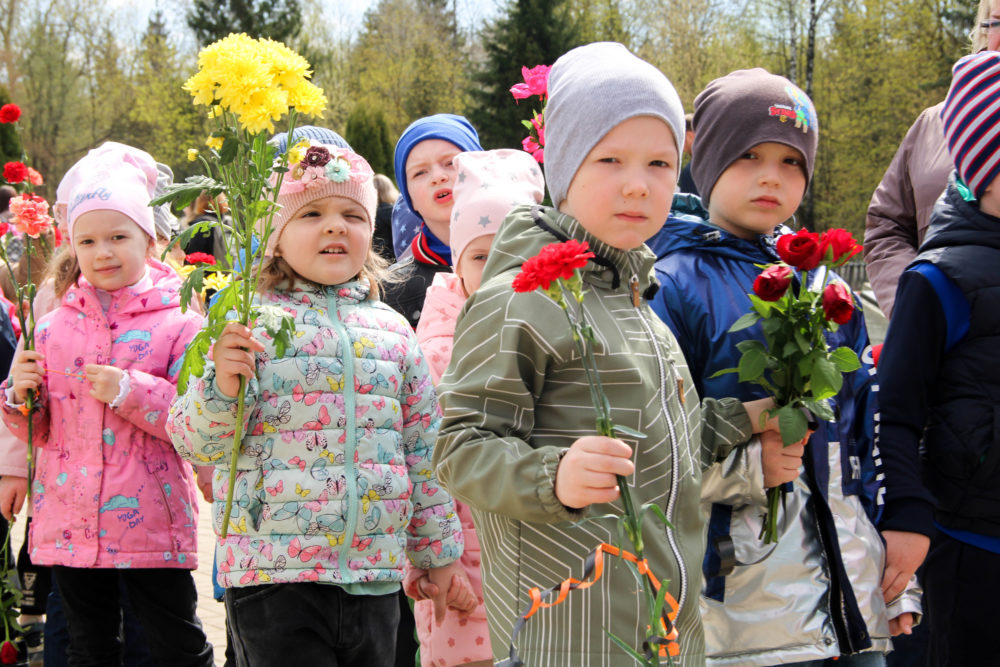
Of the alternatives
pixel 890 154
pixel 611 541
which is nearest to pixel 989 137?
pixel 611 541

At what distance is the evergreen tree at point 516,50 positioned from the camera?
28844 mm

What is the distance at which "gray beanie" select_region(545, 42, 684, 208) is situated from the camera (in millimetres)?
2043

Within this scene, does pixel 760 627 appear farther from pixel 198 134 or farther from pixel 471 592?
pixel 198 134

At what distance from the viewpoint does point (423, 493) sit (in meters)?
2.97

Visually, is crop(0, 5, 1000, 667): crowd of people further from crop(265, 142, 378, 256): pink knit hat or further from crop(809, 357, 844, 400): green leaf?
crop(809, 357, 844, 400): green leaf

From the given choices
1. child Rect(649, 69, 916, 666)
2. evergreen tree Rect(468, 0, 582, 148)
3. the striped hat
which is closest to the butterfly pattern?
child Rect(649, 69, 916, 666)

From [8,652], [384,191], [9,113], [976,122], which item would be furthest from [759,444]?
[384,191]

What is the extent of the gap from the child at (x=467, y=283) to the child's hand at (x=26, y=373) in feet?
4.47

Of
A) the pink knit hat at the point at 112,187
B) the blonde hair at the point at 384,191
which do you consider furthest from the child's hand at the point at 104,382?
the blonde hair at the point at 384,191

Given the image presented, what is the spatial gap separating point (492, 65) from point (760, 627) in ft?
96.6

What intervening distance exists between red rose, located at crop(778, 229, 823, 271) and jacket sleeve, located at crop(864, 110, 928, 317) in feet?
5.94

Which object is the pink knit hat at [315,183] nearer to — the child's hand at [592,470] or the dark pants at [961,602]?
the child's hand at [592,470]

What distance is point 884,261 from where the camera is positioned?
3836mm

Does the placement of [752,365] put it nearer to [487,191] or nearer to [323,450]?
[323,450]
